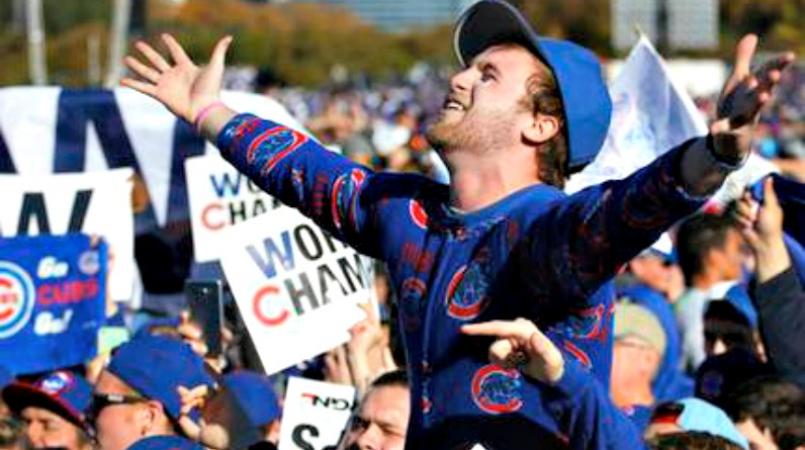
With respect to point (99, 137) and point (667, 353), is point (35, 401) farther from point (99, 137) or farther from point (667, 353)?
point (99, 137)

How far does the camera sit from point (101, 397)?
630 centimetres

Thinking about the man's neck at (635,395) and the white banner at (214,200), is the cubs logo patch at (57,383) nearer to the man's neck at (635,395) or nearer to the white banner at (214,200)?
the white banner at (214,200)

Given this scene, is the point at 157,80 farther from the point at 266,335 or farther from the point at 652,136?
the point at 652,136

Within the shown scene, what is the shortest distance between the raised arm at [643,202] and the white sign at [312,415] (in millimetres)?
2773

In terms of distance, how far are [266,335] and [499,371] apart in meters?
3.74

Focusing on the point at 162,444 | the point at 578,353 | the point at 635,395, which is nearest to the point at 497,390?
the point at 578,353

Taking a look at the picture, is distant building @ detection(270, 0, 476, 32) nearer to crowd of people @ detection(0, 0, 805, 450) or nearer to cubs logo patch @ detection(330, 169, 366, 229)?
crowd of people @ detection(0, 0, 805, 450)

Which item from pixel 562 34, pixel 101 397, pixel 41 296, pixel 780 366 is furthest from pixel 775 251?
pixel 562 34

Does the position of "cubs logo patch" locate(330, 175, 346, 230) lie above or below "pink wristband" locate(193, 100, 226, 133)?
below

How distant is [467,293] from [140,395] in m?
2.28

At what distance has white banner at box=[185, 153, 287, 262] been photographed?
9.08 metres

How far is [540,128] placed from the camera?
169 inches

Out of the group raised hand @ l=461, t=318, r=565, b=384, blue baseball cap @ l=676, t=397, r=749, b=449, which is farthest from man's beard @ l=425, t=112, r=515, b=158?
blue baseball cap @ l=676, t=397, r=749, b=449

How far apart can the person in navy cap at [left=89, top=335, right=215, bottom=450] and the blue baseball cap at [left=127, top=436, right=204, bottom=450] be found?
469 millimetres
